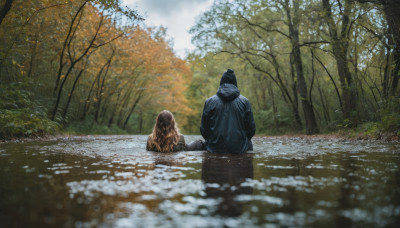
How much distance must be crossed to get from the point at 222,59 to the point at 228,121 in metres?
15.8

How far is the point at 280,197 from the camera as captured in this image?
2678mm

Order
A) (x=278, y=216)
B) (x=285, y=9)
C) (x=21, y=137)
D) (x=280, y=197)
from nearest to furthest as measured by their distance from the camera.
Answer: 1. (x=278, y=216)
2. (x=280, y=197)
3. (x=21, y=137)
4. (x=285, y=9)

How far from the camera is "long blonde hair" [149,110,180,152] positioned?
24.3ft

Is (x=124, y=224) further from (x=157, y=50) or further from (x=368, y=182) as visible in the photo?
(x=157, y=50)

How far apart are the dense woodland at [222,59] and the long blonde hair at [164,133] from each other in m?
5.70

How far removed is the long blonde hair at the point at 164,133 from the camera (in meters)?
7.40

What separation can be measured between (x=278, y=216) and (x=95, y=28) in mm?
17878

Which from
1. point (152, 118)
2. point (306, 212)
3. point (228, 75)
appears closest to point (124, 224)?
point (306, 212)

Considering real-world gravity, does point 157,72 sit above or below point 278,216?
above

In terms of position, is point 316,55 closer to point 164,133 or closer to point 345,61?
point 345,61

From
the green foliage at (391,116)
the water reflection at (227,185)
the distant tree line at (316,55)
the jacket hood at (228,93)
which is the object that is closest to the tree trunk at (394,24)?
the distant tree line at (316,55)

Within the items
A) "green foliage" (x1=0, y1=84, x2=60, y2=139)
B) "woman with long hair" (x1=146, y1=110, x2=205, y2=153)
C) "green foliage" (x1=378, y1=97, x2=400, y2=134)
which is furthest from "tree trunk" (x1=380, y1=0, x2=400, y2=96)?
"green foliage" (x1=0, y1=84, x2=60, y2=139)

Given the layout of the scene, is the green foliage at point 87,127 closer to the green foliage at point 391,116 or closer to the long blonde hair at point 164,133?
the long blonde hair at point 164,133

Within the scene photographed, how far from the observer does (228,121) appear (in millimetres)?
6719
